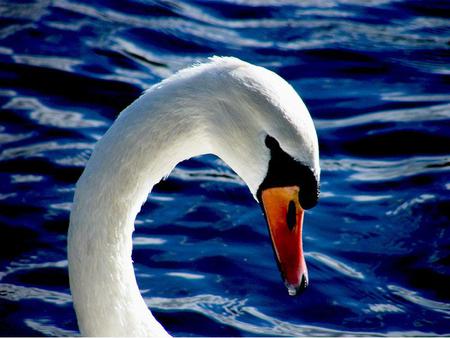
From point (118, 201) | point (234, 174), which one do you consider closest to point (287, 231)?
point (118, 201)

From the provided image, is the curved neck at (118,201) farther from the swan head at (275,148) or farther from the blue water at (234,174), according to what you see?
the blue water at (234,174)

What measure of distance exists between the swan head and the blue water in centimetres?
176

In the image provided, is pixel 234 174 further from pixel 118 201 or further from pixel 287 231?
pixel 118 201

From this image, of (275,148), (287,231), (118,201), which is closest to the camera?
(275,148)

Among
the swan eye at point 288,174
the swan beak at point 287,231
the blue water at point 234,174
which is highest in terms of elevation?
the blue water at point 234,174

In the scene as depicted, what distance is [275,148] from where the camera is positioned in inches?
155

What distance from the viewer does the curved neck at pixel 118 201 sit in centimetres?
393

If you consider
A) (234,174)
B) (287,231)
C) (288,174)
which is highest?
(234,174)

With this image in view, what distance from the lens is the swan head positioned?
3.80m

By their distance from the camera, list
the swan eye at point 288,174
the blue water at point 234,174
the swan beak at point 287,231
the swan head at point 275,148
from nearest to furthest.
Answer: the swan head at point 275,148, the swan eye at point 288,174, the swan beak at point 287,231, the blue water at point 234,174

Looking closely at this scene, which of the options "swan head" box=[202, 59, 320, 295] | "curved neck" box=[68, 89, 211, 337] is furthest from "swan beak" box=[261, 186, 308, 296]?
"curved neck" box=[68, 89, 211, 337]

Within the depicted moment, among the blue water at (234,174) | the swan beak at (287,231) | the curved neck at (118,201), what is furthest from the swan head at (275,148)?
the blue water at (234,174)

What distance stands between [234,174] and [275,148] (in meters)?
3.53

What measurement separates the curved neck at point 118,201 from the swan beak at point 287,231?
344 mm
